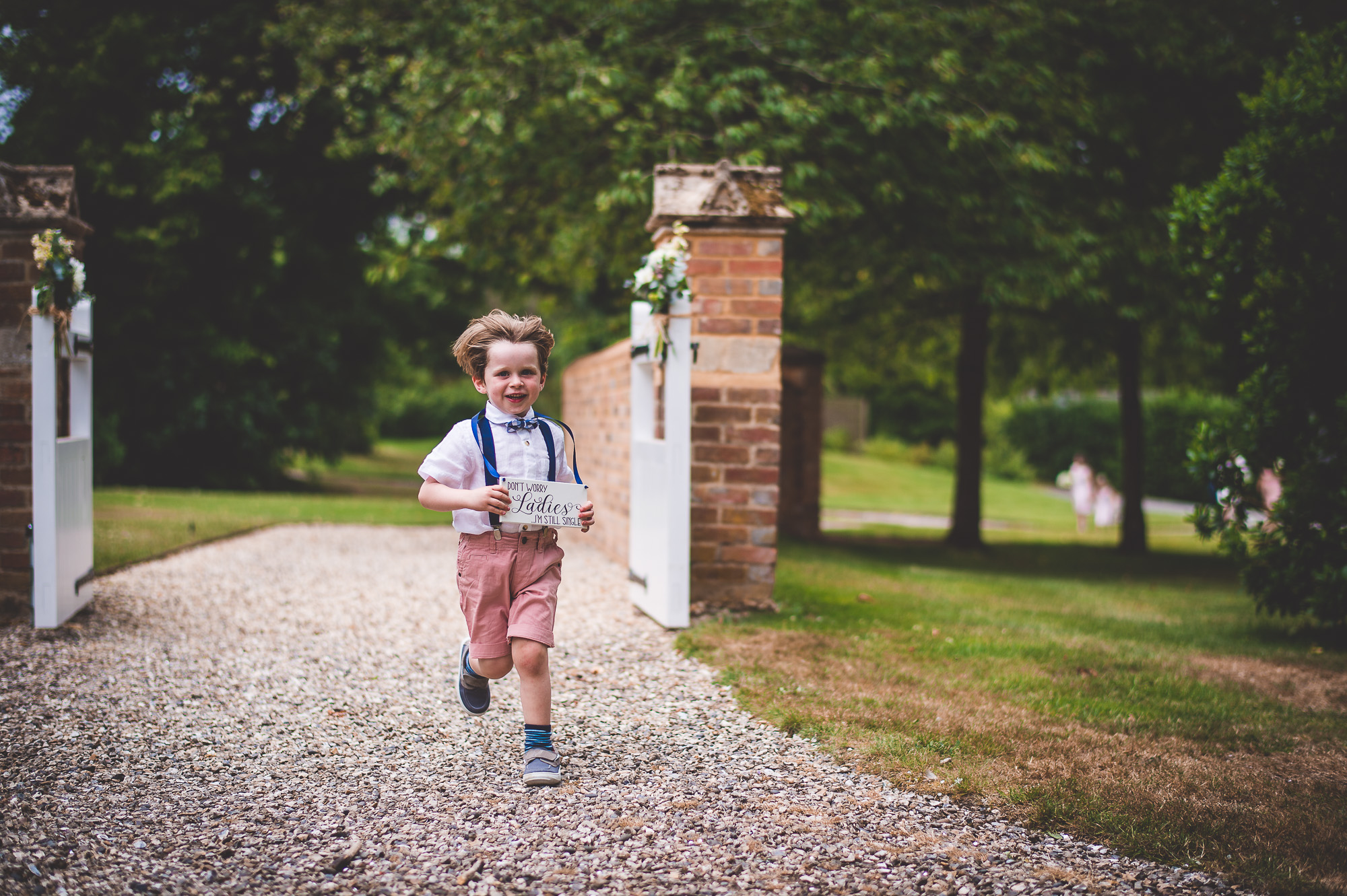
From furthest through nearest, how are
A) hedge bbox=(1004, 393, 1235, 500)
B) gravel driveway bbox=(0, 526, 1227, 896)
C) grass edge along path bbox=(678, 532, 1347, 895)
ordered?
hedge bbox=(1004, 393, 1235, 500)
grass edge along path bbox=(678, 532, 1347, 895)
gravel driveway bbox=(0, 526, 1227, 896)

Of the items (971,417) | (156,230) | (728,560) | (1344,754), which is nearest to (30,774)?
(728,560)

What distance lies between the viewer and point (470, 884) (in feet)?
7.81

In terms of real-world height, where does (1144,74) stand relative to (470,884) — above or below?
above

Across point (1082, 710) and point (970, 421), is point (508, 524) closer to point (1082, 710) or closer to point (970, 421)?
point (1082, 710)

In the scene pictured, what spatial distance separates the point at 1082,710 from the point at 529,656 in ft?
7.82

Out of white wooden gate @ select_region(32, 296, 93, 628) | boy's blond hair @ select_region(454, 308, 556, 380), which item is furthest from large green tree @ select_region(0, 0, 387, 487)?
boy's blond hair @ select_region(454, 308, 556, 380)

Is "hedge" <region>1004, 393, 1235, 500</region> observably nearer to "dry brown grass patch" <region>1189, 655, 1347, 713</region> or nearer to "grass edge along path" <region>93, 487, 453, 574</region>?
"grass edge along path" <region>93, 487, 453, 574</region>

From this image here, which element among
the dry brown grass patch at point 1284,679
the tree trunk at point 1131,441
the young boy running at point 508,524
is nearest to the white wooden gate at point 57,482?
the young boy running at point 508,524

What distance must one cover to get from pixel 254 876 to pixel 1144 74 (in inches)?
426

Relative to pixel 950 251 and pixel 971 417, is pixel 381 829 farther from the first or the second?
pixel 971 417

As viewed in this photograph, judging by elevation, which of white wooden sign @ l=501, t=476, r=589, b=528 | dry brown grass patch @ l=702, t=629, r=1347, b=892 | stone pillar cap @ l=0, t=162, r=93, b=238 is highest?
stone pillar cap @ l=0, t=162, r=93, b=238

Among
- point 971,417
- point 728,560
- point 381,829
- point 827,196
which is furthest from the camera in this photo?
point 971,417

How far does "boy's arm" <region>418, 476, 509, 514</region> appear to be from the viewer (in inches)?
117

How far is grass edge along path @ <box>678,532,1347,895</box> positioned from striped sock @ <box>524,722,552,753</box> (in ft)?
3.26
